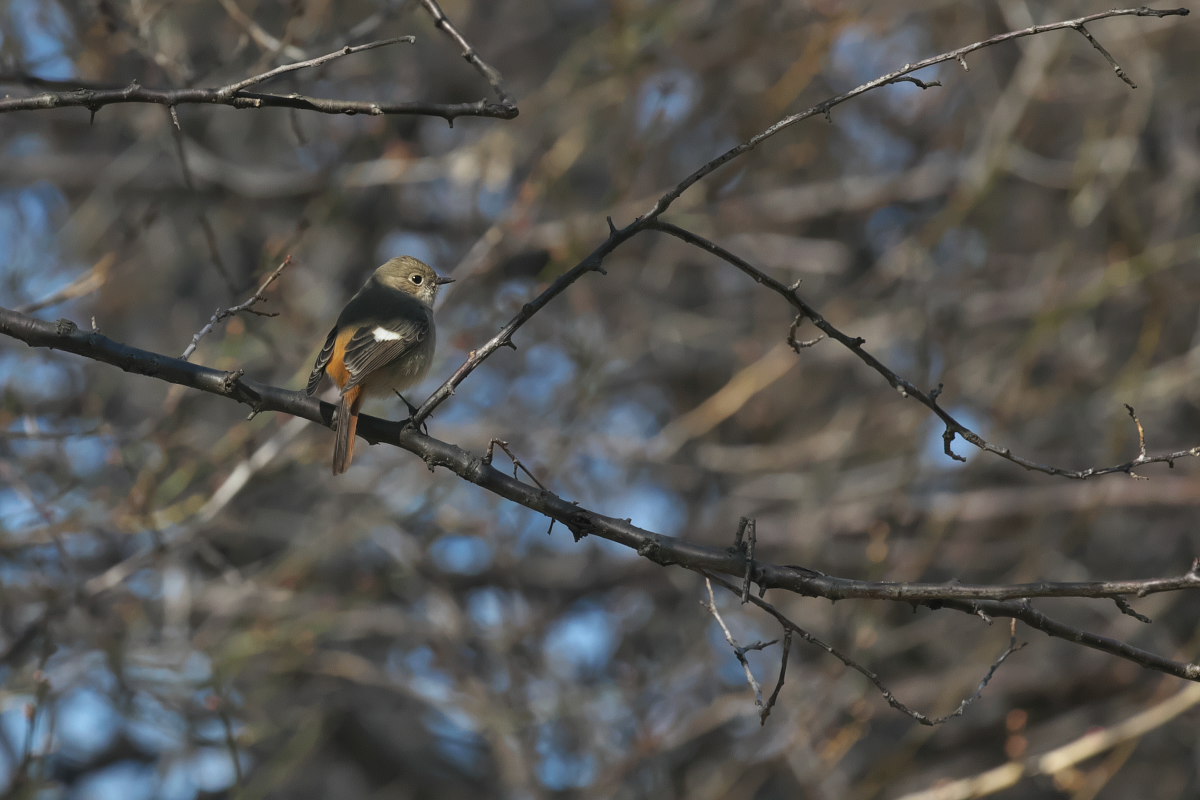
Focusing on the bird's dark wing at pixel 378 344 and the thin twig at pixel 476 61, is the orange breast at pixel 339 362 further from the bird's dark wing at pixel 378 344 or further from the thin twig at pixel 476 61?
the thin twig at pixel 476 61

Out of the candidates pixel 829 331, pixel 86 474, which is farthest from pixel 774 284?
pixel 86 474

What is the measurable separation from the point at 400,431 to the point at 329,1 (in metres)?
4.18

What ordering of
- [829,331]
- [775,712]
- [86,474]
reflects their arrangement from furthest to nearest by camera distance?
[775,712] < [86,474] < [829,331]

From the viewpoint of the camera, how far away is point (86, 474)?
5578 millimetres

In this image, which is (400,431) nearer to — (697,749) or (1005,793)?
(697,749)

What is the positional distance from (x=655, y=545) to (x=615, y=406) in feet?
22.2

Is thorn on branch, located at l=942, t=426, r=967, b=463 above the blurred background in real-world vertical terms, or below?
below

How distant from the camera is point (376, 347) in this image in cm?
448

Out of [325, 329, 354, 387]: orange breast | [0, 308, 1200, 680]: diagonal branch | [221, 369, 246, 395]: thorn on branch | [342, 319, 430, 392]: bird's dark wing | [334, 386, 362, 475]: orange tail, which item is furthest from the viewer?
[325, 329, 354, 387]: orange breast

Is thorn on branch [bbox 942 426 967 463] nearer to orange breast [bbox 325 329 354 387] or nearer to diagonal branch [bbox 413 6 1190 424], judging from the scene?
diagonal branch [bbox 413 6 1190 424]

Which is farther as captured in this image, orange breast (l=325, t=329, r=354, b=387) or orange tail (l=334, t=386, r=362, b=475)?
orange breast (l=325, t=329, r=354, b=387)

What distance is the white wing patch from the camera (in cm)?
455

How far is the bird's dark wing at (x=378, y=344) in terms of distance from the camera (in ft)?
14.3

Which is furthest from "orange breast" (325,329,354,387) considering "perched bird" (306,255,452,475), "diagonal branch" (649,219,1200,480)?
"diagonal branch" (649,219,1200,480)
